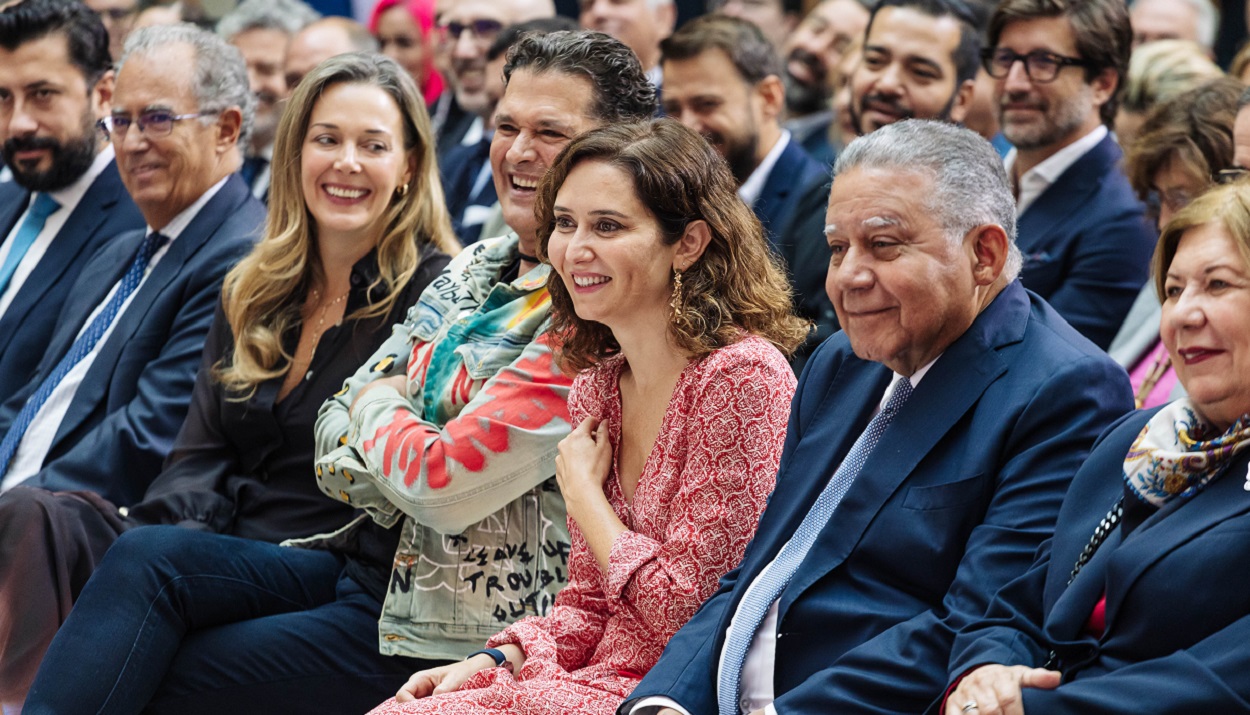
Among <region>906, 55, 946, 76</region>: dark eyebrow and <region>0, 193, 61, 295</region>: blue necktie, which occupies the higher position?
<region>906, 55, 946, 76</region>: dark eyebrow

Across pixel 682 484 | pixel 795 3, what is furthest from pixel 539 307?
pixel 795 3

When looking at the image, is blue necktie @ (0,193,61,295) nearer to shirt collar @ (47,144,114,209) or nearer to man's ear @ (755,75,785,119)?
shirt collar @ (47,144,114,209)

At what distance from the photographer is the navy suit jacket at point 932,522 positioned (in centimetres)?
215

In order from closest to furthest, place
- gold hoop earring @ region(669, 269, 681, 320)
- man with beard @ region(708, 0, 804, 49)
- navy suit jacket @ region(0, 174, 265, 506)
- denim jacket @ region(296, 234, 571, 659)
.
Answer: gold hoop earring @ region(669, 269, 681, 320) < denim jacket @ region(296, 234, 571, 659) < navy suit jacket @ region(0, 174, 265, 506) < man with beard @ region(708, 0, 804, 49)

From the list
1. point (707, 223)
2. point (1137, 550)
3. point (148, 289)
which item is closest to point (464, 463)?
point (707, 223)

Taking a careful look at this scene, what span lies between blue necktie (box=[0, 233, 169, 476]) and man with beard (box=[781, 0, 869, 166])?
3.27 metres

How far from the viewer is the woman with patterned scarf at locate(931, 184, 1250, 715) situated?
1.86 metres

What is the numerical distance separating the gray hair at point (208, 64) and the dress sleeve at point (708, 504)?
239 centimetres

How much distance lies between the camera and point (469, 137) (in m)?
6.60

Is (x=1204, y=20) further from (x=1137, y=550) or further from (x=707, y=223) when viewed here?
(x=1137, y=550)

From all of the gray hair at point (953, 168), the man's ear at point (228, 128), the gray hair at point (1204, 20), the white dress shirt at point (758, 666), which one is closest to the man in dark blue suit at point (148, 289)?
the man's ear at point (228, 128)

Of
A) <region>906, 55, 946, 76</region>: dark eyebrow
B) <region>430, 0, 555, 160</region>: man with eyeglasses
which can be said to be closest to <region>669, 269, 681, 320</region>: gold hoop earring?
<region>906, 55, 946, 76</region>: dark eyebrow

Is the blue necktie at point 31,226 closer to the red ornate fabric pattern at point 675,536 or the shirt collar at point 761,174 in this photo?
the shirt collar at point 761,174

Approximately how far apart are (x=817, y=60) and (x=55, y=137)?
361 cm
